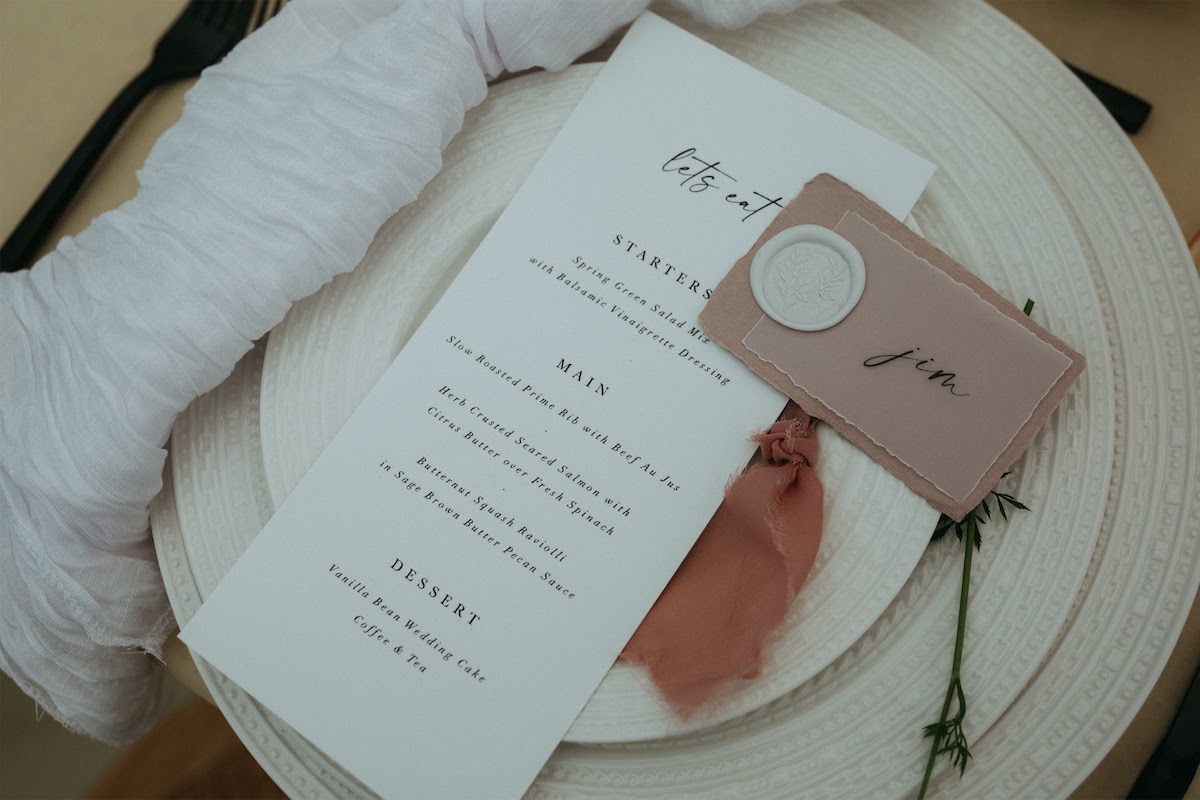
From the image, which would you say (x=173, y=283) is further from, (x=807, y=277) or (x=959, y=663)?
(x=959, y=663)

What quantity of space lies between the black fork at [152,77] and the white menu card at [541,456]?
308 mm

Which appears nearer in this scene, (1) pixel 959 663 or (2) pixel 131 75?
(1) pixel 959 663

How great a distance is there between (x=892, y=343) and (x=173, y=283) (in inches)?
14.7

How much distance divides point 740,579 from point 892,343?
0.47ft

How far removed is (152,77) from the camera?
1.94 ft

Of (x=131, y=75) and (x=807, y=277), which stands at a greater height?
(x=807, y=277)

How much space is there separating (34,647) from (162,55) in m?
0.42

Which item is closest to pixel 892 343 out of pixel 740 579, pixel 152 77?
pixel 740 579

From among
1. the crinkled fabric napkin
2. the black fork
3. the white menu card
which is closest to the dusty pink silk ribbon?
the white menu card

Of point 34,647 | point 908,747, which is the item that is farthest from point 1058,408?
point 34,647

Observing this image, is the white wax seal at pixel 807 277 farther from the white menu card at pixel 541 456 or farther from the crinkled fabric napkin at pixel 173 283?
the crinkled fabric napkin at pixel 173 283

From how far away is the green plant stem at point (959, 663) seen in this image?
375 millimetres
